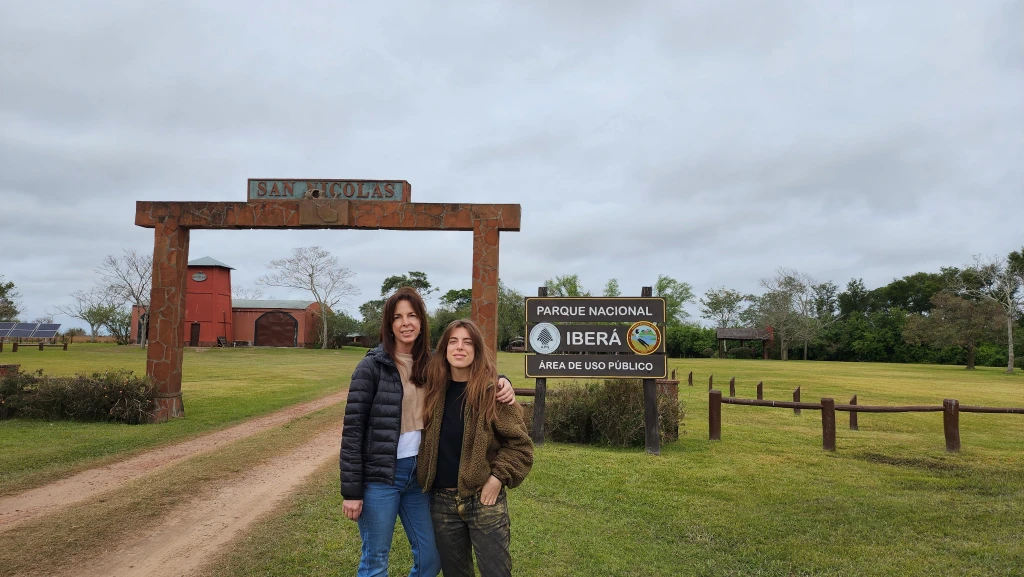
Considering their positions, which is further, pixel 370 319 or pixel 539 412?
pixel 370 319

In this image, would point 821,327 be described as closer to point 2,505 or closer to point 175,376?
point 175,376

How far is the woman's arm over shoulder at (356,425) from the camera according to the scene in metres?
2.91

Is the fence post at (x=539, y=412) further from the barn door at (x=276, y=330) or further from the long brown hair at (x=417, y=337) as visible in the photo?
the barn door at (x=276, y=330)

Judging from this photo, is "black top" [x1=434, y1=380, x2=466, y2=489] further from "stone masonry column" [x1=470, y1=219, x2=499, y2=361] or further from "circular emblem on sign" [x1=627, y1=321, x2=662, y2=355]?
"stone masonry column" [x1=470, y1=219, x2=499, y2=361]

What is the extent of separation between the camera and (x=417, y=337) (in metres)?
3.23

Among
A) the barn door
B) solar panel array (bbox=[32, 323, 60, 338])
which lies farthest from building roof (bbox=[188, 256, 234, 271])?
solar panel array (bbox=[32, 323, 60, 338])

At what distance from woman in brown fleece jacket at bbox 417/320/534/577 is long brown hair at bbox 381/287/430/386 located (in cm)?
9

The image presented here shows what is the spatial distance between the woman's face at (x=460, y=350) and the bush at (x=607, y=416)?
7505 millimetres

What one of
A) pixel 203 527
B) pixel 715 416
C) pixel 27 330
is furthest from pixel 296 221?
pixel 27 330

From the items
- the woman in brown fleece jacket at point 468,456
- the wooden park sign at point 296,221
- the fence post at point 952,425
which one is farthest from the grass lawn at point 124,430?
the fence post at point 952,425

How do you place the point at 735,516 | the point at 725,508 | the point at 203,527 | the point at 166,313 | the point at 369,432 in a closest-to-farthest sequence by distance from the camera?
the point at 369,432 < the point at 203,527 < the point at 735,516 < the point at 725,508 < the point at 166,313

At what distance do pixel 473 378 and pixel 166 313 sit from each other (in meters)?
11.1

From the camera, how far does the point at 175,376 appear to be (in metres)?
12.2

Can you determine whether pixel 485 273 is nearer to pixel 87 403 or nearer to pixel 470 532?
pixel 87 403
